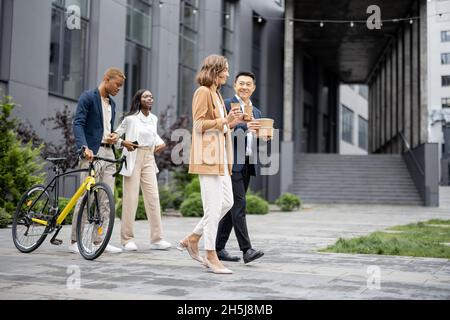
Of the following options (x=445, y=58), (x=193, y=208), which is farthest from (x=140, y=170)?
(x=445, y=58)

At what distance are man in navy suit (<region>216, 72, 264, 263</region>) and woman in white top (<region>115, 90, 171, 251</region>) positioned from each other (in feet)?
3.98

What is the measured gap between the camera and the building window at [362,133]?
59612 millimetres

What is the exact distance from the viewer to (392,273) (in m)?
4.84

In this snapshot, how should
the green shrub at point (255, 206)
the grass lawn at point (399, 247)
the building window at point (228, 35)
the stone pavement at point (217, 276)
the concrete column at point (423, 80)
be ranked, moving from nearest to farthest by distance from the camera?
the stone pavement at point (217, 276) → the grass lawn at point (399, 247) → the green shrub at point (255, 206) → the concrete column at point (423, 80) → the building window at point (228, 35)

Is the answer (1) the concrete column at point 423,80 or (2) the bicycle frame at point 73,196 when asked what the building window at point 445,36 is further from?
(2) the bicycle frame at point 73,196

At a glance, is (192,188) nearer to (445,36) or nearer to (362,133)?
(445,36)

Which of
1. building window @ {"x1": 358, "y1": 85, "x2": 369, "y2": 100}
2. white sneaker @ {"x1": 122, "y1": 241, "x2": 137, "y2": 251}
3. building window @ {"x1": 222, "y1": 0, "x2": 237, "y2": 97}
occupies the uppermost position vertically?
building window @ {"x1": 358, "y1": 85, "x2": 369, "y2": 100}

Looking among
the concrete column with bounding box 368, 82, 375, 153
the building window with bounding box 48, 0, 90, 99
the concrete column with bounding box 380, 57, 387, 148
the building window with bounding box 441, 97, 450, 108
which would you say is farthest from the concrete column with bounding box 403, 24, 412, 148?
the concrete column with bounding box 368, 82, 375, 153

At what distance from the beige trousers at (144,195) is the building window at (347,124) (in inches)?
1797

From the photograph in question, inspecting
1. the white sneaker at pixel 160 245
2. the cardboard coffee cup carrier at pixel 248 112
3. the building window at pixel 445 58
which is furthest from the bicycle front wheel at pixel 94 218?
Result: the building window at pixel 445 58

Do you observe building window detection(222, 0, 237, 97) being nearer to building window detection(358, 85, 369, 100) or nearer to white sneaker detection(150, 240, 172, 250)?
white sneaker detection(150, 240, 172, 250)

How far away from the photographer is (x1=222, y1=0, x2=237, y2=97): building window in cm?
2578

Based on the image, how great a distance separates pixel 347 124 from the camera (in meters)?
52.9
